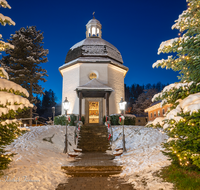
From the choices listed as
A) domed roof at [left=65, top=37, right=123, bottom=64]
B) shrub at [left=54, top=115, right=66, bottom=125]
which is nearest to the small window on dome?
domed roof at [left=65, top=37, right=123, bottom=64]

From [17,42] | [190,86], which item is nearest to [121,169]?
[190,86]

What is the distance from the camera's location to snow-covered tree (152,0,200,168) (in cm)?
408

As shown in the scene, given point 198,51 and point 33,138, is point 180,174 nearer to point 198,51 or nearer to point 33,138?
point 198,51

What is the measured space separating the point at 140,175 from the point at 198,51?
444 centimetres

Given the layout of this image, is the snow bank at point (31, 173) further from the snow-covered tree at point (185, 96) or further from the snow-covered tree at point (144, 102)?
the snow-covered tree at point (144, 102)

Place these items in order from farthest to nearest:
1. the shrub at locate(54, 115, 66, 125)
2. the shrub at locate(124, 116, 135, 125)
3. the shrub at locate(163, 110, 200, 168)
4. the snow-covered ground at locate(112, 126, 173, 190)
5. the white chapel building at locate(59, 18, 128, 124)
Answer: the white chapel building at locate(59, 18, 128, 124) < the shrub at locate(124, 116, 135, 125) < the shrub at locate(54, 115, 66, 125) < the snow-covered ground at locate(112, 126, 173, 190) < the shrub at locate(163, 110, 200, 168)

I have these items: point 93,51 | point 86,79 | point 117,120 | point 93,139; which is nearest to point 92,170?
point 93,139

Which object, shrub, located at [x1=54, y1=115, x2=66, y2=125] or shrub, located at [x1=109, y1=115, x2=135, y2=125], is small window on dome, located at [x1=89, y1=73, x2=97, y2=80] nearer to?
shrub, located at [x1=109, y1=115, x2=135, y2=125]

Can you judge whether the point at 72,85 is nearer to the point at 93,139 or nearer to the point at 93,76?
the point at 93,76

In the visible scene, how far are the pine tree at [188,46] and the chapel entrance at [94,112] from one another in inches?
493

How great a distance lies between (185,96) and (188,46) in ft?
4.99

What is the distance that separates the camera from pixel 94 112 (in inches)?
698

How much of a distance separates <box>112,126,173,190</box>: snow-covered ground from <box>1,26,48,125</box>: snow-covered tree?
15.3 meters

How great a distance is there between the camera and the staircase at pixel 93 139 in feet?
35.4
